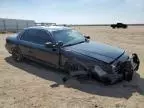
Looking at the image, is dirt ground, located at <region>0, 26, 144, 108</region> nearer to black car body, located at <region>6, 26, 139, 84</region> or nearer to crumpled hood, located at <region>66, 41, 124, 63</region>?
black car body, located at <region>6, 26, 139, 84</region>

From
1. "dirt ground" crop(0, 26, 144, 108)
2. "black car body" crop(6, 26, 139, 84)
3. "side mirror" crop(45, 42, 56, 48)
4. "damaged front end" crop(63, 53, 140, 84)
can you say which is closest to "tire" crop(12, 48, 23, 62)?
"black car body" crop(6, 26, 139, 84)

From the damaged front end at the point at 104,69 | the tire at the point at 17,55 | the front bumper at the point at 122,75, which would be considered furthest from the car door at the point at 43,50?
the front bumper at the point at 122,75

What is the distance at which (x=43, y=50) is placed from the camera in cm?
796

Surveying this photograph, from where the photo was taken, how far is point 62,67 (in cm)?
739

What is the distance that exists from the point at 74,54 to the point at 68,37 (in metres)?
1.32

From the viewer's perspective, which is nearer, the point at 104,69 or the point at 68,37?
the point at 104,69

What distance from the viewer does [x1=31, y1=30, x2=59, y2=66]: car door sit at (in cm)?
755

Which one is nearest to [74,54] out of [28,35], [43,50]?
[43,50]

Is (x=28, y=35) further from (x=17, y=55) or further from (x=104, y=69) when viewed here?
(x=104, y=69)

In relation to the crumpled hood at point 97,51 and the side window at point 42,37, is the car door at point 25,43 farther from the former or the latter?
the crumpled hood at point 97,51

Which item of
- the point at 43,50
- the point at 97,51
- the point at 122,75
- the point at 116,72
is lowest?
the point at 122,75

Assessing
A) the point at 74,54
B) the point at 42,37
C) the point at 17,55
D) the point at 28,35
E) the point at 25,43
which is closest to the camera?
the point at 74,54

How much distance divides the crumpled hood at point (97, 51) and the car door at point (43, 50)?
1.85 feet

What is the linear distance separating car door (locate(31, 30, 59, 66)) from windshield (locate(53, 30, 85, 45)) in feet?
0.99
